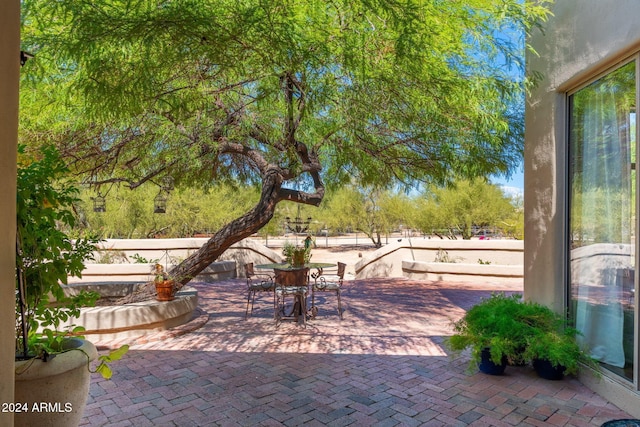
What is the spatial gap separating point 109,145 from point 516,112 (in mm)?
6198

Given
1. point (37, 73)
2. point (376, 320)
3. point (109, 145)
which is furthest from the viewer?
point (376, 320)

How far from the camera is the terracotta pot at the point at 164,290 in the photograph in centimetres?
583

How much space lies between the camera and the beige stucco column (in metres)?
1.61

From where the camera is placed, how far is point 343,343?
5191 mm

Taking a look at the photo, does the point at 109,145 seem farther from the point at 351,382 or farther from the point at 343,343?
the point at 351,382

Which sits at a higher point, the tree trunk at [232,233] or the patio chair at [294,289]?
the tree trunk at [232,233]

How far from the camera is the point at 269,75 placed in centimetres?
370

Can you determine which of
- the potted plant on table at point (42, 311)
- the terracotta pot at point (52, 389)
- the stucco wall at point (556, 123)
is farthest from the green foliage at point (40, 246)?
the stucco wall at point (556, 123)

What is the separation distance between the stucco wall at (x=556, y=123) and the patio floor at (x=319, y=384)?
0.81m

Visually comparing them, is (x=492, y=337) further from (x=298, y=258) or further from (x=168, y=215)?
(x=168, y=215)

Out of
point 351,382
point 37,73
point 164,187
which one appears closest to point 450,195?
point 164,187

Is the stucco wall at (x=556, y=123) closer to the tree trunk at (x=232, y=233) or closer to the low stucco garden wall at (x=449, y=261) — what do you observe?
the tree trunk at (x=232, y=233)

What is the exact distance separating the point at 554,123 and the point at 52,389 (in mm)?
4850

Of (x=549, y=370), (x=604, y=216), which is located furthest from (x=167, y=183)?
(x=604, y=216)
